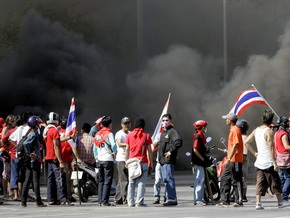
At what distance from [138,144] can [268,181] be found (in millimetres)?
2518

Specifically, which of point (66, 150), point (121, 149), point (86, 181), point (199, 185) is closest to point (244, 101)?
point (199, 185)

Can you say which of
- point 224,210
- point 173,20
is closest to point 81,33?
point 173,20

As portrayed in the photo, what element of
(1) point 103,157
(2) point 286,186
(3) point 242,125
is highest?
(3) point 242,125

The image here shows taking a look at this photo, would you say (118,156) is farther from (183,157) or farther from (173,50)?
(173,50)

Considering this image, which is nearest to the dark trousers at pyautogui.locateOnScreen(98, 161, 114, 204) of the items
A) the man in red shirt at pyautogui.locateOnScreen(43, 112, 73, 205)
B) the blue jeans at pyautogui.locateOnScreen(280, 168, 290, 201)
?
the man in red shirt at pyautogui.locateOnScreen(43, 112, 73, 205)

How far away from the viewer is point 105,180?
57.7 ft

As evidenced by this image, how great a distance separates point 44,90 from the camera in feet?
125

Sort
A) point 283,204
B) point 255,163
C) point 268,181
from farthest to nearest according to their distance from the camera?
point 283,204 → point 255,163 → point 268,181

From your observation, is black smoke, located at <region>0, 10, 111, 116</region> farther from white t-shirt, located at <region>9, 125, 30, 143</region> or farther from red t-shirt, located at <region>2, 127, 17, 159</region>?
white t-shirt, located at <region>9, 125, 30, 143</region>

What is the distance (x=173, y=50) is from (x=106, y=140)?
61.6 ft

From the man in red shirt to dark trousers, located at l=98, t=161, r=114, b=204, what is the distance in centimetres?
66

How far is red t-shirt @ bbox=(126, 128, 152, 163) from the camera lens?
56.6ft

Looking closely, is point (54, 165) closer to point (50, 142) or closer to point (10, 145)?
point (50, 142)

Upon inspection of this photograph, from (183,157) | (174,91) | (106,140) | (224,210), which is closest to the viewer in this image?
(224,210)
